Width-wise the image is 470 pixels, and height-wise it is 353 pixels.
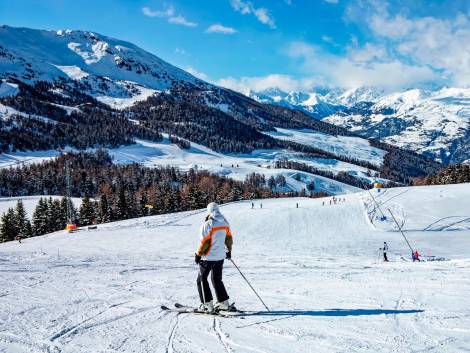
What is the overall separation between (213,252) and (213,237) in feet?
1.11

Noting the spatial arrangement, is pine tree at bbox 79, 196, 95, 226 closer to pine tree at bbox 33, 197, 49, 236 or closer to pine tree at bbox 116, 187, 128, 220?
pine tree at bbox 116, 187, 128, 220

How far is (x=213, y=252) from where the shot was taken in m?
8.91

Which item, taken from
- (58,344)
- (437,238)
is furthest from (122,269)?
(437,238)

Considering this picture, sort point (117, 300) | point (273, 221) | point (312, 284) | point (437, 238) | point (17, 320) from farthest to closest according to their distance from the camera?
point (273, 221) → point (437, 238) → point (312, 284) → point (117, 300) → point (17, 320)

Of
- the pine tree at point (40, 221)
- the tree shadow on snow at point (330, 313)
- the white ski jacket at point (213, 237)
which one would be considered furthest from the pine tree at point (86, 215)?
the tree shadow on snow at point (330, 313)

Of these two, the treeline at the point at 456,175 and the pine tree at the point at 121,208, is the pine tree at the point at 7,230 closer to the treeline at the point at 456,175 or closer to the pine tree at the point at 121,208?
the pine tree at the point at 121,208

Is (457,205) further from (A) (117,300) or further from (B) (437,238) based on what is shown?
(A) (117,300)

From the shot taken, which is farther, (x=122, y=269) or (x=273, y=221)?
(x=273, y=221)

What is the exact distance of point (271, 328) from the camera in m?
7.72

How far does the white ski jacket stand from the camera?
8836 millimetres

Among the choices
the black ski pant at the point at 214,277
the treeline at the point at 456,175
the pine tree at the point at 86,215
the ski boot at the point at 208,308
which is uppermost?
the treeline at the point at 456,175

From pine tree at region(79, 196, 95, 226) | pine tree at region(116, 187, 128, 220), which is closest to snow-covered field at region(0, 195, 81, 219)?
pine tree at region(79, 196, 95, 226)

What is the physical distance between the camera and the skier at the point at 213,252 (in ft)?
29.1

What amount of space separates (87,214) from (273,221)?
150ft
